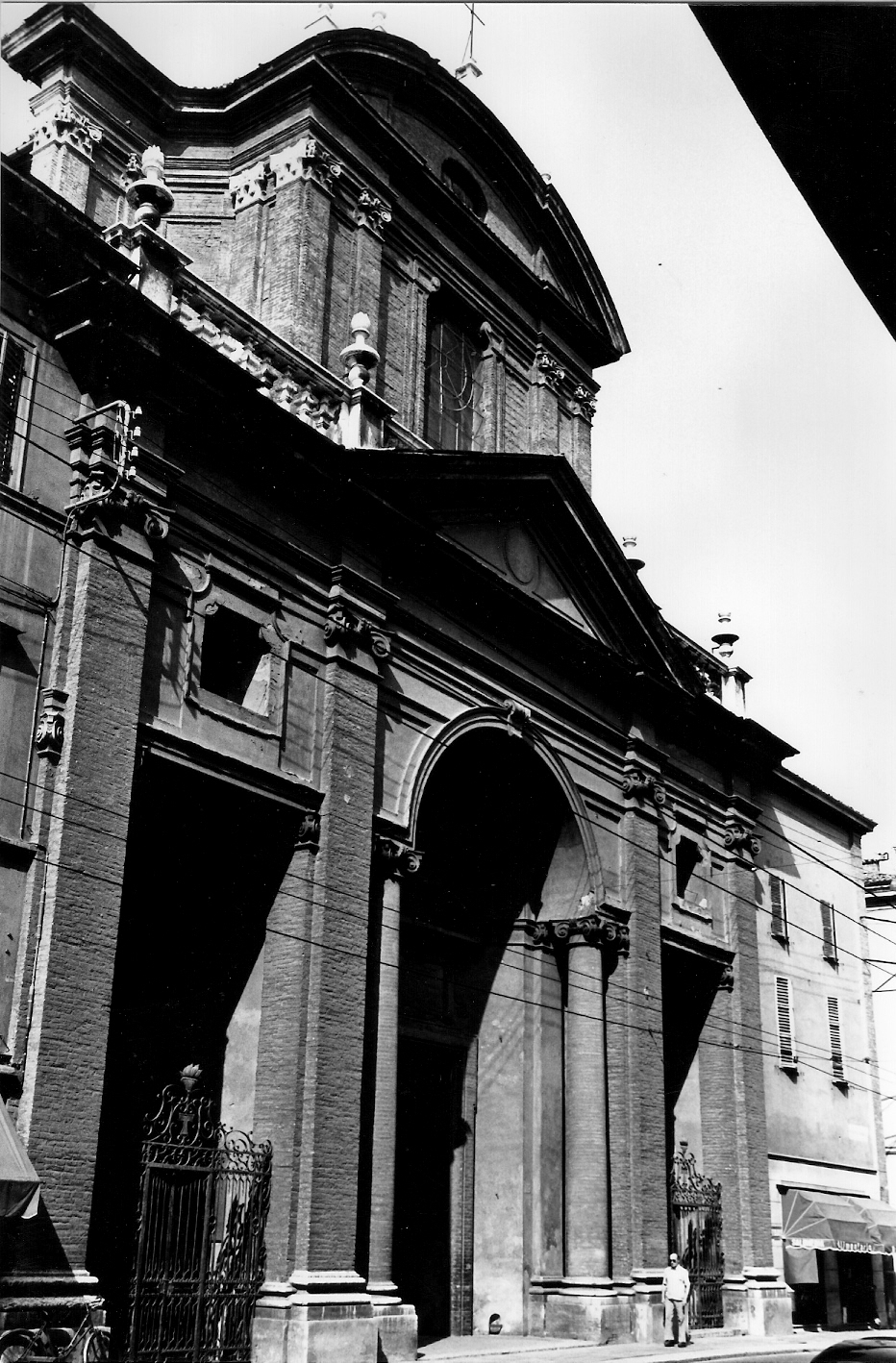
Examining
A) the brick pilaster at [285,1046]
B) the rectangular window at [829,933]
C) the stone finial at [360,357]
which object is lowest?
the brick pilaster at [285,1046]

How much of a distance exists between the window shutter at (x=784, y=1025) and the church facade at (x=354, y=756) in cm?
28

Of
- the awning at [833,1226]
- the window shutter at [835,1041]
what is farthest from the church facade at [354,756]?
the window shutter at [835,1041]

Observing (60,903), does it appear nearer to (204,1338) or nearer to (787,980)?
(204,1338)

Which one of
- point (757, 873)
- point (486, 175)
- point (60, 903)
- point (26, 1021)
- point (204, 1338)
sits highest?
point (486, 175)

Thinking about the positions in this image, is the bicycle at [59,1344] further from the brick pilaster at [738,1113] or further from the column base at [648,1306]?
the brick pilaster at [738,1113]

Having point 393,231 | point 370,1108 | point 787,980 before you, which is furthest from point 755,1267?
point 393,231

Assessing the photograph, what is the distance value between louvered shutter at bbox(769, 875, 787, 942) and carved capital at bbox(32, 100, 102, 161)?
62.6ft

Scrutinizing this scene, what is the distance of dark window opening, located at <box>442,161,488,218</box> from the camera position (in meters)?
26.2

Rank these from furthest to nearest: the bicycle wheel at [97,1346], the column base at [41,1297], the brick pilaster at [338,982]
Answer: the brick pilaster at [338,982] < the bicycle wheel at [97,1346] < the column base at [41,1297]

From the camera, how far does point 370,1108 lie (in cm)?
1780

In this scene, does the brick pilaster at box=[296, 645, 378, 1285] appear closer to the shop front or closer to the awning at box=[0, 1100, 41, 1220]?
the awning at box=[0, 1100, 41, 1220]

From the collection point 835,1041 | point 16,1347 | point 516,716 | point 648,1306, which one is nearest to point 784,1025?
point 835,1041

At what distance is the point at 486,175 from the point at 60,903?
58.8 feet

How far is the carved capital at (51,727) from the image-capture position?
47.4ft
